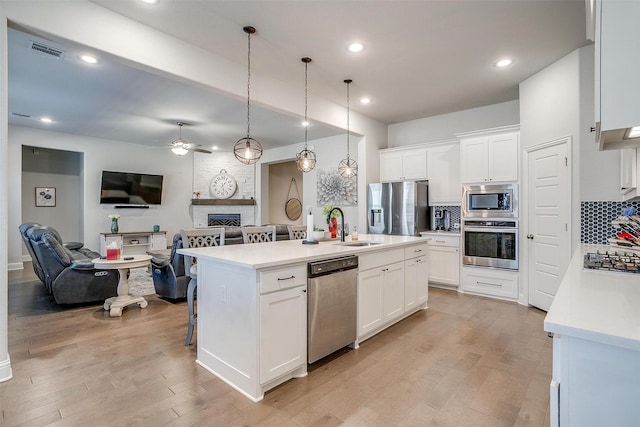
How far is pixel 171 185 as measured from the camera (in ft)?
27.7

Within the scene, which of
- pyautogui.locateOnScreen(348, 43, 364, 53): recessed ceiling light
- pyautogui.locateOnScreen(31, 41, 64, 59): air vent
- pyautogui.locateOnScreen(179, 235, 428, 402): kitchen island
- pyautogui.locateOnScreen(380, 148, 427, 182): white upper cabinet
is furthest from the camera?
pyautogui.locateOnScreen(380, 148, 427, 182): white upper cabinet

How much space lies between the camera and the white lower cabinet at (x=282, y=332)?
83.5 inches

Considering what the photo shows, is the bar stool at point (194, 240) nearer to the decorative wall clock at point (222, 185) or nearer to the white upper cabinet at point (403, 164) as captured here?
the white upper cabinet at point (403, 164)

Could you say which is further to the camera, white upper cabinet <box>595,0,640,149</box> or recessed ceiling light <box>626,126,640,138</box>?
recessed ceiling light <box>626,126,640,138</box>

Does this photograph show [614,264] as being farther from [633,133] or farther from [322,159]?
[322,159]

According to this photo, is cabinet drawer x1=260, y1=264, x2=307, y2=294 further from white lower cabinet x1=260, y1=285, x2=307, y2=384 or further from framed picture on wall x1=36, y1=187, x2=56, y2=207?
framed picture on wall x1=36, y1=187, x2=56, y2=207

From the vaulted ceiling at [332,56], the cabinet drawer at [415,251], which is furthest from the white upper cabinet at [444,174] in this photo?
the cabinet drawer at [415,251]

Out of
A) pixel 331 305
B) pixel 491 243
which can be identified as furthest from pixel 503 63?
pixel 331 305

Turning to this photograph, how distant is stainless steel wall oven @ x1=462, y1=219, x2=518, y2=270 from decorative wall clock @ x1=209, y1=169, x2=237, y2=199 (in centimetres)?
632

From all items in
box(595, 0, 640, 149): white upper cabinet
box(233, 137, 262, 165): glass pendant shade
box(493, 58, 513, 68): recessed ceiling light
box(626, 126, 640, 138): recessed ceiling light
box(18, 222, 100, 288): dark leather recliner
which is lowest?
box(18, 222, 100, 288): dark leather recliner

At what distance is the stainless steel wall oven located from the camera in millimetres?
4363

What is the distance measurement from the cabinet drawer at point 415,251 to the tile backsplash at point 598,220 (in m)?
1.66

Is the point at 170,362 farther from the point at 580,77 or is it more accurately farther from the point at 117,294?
the point at 580,77

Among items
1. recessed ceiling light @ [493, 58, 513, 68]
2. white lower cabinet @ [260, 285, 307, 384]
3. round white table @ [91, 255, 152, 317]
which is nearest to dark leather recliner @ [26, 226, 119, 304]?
round white table @ [91, 255, 152, 317]
